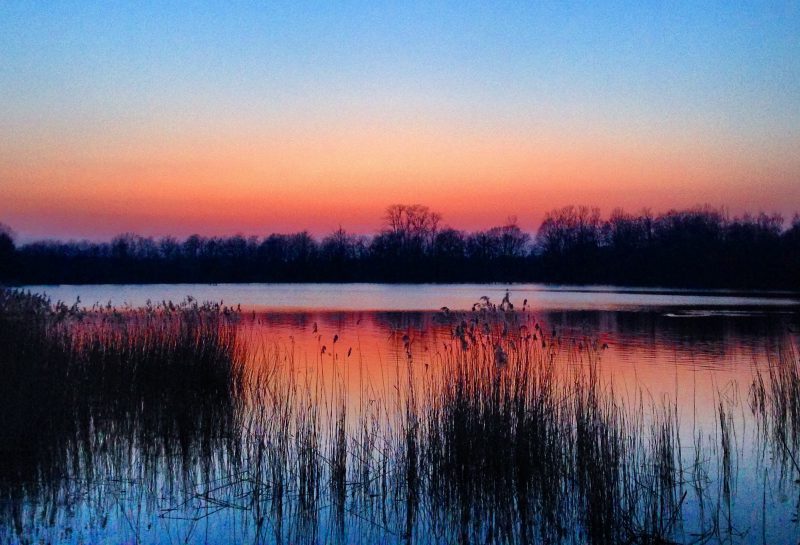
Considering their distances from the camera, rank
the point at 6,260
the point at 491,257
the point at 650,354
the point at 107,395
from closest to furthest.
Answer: the point at 107,395, the point at 650,354, the point at 6,260, the point at 491,257

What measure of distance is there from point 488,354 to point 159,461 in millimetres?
3580

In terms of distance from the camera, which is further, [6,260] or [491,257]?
[491,257]

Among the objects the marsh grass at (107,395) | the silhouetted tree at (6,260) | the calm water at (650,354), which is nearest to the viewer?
the calm water at (650,354)

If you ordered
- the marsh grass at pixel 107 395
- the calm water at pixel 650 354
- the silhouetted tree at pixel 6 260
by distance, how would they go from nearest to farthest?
1. the calm water at pixel 650 354
2. the marsh grass at pixel 107 395
3. the silhouetted tree at pixel 6 260

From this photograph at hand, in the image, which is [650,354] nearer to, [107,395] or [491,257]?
[107,395]

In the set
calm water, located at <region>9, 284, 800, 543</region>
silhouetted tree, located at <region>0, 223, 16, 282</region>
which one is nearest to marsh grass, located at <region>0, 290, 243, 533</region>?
calm water, located at <region>9, 284, 800, 543</region>

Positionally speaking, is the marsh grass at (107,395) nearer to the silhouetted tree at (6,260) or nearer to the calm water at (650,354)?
the calm water at (650,354)

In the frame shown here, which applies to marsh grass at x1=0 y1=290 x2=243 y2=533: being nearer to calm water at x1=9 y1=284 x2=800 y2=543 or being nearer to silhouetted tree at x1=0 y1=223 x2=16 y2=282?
calm water at x1=9 y1=284 x2=800 y2=543

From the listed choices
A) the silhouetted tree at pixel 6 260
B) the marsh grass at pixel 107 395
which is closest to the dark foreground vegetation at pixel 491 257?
the silhouetted tree at pixel 6 260

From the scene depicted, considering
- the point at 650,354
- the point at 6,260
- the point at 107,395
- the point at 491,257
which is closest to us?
the point at 107,395

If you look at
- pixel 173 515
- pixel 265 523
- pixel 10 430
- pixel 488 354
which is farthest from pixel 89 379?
pixel 488 354

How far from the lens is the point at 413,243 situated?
3556 inches

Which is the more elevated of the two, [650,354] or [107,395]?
[107,395]

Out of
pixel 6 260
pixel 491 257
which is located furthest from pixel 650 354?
pixel 491 257
